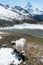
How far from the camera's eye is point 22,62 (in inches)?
1300

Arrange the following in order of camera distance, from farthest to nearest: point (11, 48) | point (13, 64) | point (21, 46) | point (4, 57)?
1. point (11, 48)
2. point (21, 46)
3. point (4, 57)
4. point (13, 64)

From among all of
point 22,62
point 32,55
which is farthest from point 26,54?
point 22,62

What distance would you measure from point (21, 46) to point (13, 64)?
529 cm

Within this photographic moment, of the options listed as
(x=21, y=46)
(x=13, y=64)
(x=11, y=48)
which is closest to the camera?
(x=13, y=64)

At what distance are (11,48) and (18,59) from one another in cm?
566

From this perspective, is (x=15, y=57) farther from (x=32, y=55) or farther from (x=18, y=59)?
(x=32, y=55)

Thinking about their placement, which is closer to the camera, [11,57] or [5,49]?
[11,57]

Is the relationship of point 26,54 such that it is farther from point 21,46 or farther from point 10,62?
point 10,62

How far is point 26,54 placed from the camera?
120 feet

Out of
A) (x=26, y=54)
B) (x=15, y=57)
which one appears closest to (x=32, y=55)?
(x=26, y=54)

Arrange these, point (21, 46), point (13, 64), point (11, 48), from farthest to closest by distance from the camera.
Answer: point (11, 48)
point (21, 46)
point (13, 64)

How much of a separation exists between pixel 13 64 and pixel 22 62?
155cm

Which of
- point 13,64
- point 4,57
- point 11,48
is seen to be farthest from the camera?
point 11,48

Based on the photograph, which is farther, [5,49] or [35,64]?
[5,49]
